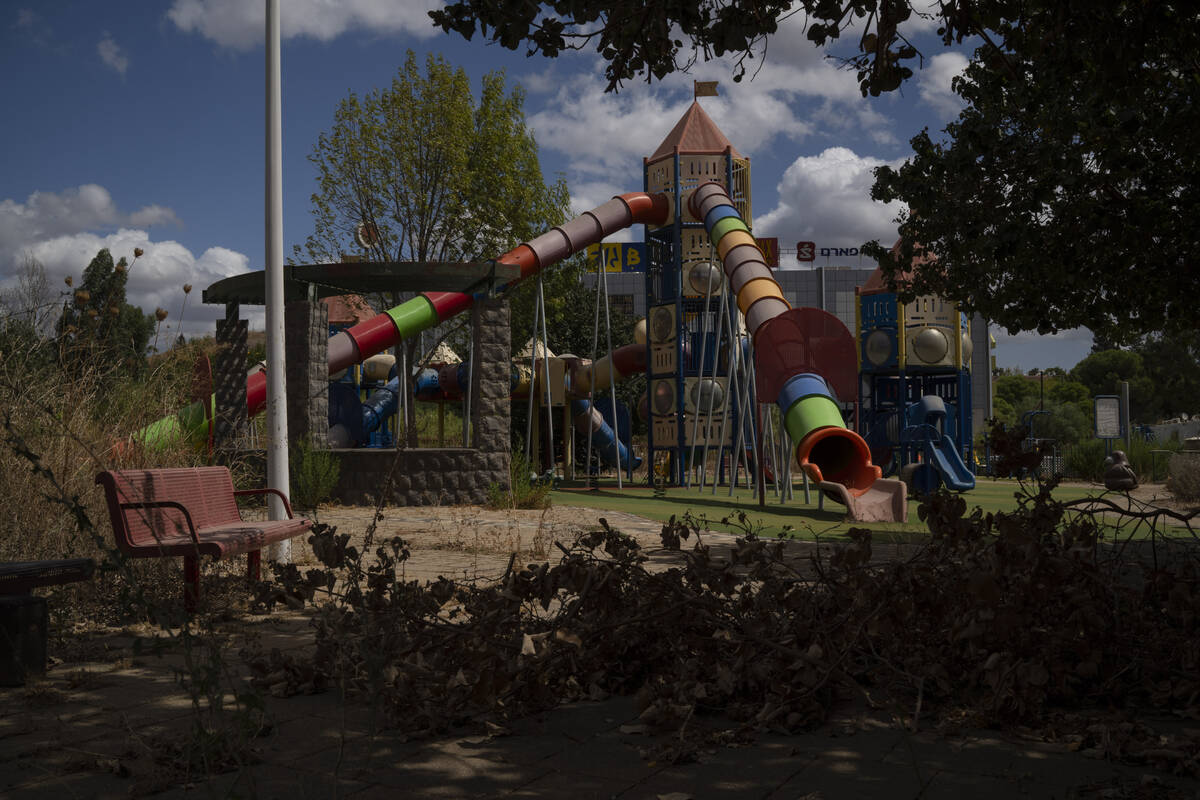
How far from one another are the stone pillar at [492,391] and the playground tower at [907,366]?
11.2m

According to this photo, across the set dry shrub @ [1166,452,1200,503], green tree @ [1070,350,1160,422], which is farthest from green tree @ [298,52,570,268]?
green tree @ [1070,350,1160,422]

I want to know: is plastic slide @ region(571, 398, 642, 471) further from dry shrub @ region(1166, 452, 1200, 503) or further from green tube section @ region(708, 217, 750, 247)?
dry shrub @ region(1166, 452, 1200, 503)

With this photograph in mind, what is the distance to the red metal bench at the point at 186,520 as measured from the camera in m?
5.11

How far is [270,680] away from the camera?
402cm

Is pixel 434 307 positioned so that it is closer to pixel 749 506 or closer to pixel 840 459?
pixel 749 506

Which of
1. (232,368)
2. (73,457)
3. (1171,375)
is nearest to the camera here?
(73,457)

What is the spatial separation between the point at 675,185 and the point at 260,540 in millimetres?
Answer: 16502

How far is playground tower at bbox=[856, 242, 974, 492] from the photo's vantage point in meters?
23.8

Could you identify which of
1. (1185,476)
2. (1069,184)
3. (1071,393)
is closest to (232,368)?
(1069,184)

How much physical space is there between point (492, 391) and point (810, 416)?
184 inches

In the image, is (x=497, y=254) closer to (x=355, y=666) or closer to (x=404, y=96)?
(x=404, y=96)

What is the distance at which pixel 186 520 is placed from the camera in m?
5.75

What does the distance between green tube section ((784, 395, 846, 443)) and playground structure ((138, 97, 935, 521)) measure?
24 mm

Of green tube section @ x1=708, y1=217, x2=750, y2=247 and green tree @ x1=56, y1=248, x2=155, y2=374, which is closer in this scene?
green tree @ x1=56, y1=248, x2=155, y2=374
